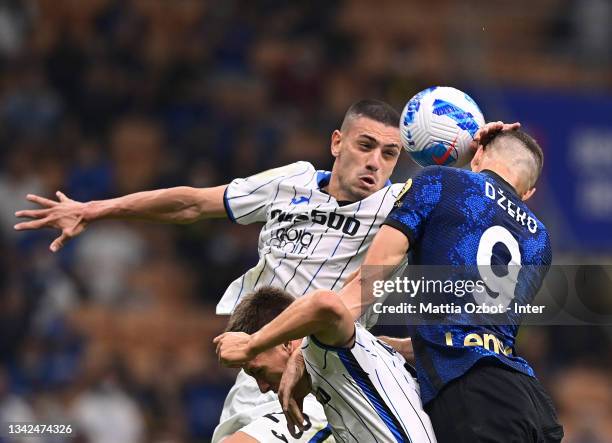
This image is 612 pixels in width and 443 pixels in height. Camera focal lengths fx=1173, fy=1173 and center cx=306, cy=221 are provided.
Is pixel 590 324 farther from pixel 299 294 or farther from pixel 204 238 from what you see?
pixel 299 294

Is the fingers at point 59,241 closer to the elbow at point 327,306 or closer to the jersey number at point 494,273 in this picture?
the elbow at point 327,306

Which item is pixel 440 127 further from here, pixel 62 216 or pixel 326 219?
pixel 62 216

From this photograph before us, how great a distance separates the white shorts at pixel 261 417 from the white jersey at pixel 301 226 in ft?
1.67

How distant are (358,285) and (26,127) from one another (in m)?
10.9

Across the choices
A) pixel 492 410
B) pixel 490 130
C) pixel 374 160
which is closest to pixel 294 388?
pixel 492 410

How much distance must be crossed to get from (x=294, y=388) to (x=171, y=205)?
78.4 inches

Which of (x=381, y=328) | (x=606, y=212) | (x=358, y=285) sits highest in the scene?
(x=606, y=212)

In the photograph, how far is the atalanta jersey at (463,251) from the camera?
5.43 metres

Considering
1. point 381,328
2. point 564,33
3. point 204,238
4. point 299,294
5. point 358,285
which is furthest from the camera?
point 564,33

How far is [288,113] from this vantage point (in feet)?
54.9

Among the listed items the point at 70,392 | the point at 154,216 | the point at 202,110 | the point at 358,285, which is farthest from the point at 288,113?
the point at 358,285

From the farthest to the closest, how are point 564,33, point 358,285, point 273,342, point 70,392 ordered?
point 564,33 → point 70,392 → point 358,285 → point 273,342

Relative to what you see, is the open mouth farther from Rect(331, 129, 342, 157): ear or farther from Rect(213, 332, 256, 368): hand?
Rect(213, 332, 256, 368): hand

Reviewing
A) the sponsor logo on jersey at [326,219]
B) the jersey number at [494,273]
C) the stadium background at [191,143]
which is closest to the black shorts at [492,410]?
the jersey number at [494,273]
